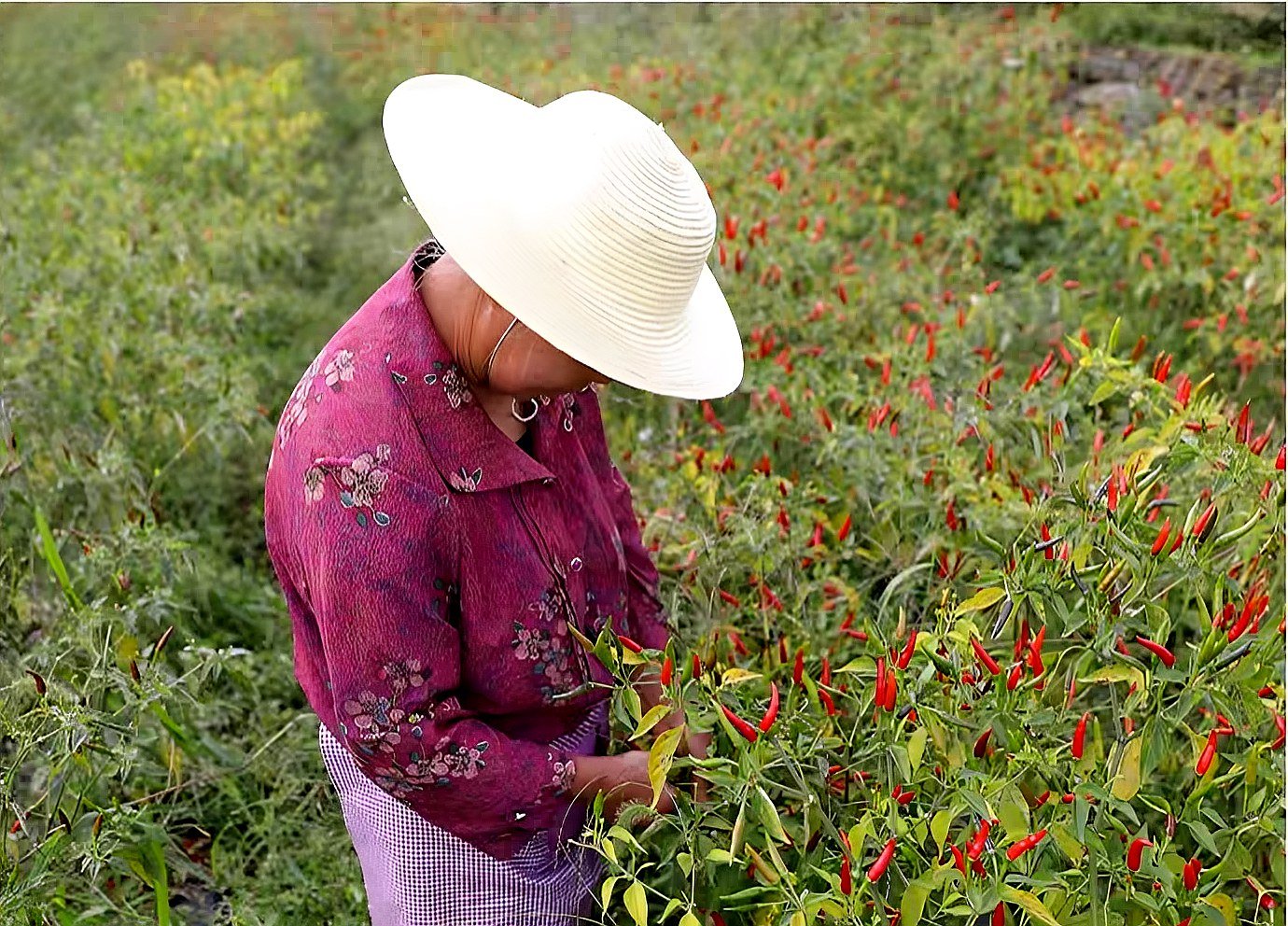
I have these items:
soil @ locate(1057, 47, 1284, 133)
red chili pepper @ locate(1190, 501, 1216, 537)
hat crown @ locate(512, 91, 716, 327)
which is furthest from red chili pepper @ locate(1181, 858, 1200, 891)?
soil @ locate(1057, 47, 1284, 133)

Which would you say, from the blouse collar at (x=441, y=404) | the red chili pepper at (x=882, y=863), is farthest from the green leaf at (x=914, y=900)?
the blouse collar at (x=441, y=404)

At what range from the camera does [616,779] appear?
161 centimetres

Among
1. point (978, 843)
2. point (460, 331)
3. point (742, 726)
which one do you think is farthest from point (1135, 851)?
point (460, 331)

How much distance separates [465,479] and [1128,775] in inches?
30.7

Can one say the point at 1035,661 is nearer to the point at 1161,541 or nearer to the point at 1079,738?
the point at 1079,738

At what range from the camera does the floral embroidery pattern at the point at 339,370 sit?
4.39ft

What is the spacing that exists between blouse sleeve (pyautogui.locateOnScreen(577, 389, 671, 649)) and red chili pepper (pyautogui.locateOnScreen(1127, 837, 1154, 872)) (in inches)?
26.2

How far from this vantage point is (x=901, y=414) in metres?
2.43

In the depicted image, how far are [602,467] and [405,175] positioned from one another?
1.85 feet

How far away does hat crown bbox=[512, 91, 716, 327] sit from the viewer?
4.12 ft

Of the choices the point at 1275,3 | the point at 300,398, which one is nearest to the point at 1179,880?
the point at 300,398

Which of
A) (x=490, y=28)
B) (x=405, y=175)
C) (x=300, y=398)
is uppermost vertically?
(x=405, y=175)

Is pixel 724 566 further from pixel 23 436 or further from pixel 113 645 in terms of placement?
pixel 23 436

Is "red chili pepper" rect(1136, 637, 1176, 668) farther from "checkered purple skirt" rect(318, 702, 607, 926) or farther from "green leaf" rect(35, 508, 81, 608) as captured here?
"green leaf" rect(35, 508, 81, 608)
